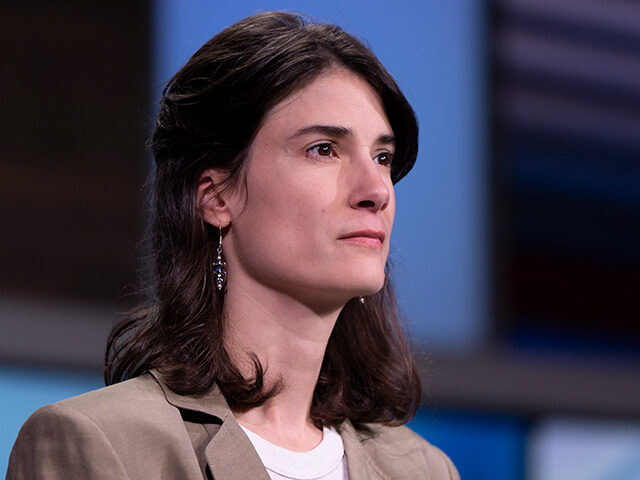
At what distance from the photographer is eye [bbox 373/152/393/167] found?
6.38ft

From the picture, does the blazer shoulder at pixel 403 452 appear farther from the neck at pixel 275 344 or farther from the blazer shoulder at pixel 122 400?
the blazer shoulder at pixel 122 400

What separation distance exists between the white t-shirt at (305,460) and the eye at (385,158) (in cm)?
57

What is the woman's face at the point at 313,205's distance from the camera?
1.75m

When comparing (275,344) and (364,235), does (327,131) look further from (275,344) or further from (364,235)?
(275,344)

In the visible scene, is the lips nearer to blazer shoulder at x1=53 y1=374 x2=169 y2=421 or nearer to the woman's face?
the woman's face

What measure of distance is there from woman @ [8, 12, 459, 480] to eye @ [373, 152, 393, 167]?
0.01 metres

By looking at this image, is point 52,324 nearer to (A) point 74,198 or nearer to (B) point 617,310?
(A) point 74,198

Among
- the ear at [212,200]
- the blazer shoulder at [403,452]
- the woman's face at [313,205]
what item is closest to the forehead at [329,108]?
the woman's face at [313,205]

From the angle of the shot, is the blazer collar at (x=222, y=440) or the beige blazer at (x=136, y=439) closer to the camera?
the beige blazer at (x=136, y=439)

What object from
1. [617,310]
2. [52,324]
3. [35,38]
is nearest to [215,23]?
[35,38]

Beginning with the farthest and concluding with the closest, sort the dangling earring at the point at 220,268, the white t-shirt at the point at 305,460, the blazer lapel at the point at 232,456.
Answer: the dangling earring at the point at 220,268
the white t-shirt at the point at 305,460
the blazer lapel at the point at 232,456

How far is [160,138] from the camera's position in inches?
76.5

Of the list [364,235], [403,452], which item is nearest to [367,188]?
[364,235]

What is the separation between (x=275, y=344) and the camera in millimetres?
1805
